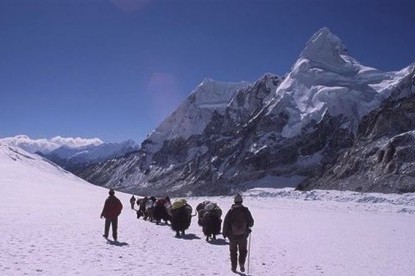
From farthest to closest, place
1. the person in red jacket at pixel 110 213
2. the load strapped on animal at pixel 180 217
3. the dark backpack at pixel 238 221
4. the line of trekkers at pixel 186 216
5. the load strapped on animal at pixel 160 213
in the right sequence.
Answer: the load strapped on animal at pixel 160 213 < the load strapped on animal at pixel 180 217 < the line of trekkers at pixel 186 216 < the person in red jacket at pixel 110 213 < the dark backpack at pixel 238 221

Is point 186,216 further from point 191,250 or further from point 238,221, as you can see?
point 238,221

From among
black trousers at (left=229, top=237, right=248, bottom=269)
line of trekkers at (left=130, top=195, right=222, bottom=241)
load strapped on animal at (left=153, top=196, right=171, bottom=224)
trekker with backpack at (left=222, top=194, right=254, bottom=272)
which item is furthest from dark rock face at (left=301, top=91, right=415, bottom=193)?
black trousers at (left=229, top=237, right=248, bottom=269)

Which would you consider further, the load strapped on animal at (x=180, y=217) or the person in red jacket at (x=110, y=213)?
the load strapped on animal at (x=180, y=217)

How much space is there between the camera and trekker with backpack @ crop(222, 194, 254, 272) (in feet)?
48.0

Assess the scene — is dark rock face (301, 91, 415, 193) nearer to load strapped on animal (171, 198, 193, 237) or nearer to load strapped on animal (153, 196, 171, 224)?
load strapped on animal (153, 196, 171, 224)

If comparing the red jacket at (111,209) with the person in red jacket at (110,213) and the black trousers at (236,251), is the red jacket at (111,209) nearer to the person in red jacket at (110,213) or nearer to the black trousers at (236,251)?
the person in red jacket at (110,213)

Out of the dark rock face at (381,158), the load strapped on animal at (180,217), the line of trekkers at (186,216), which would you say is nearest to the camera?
the line of trekkers at (186,216)

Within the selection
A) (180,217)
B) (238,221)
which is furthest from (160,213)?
(238,221)

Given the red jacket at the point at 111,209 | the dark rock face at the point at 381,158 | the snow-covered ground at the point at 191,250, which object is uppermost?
the dark rock face at the point at 381,158

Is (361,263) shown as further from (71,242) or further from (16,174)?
(16,174)

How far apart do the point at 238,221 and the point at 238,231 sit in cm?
30

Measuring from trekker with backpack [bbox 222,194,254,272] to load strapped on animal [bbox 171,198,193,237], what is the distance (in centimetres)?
926

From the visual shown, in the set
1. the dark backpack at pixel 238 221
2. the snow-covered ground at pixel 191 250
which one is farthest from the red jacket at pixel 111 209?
the dark backpack at pixel 238 221

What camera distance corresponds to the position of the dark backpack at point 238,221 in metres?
14.8
